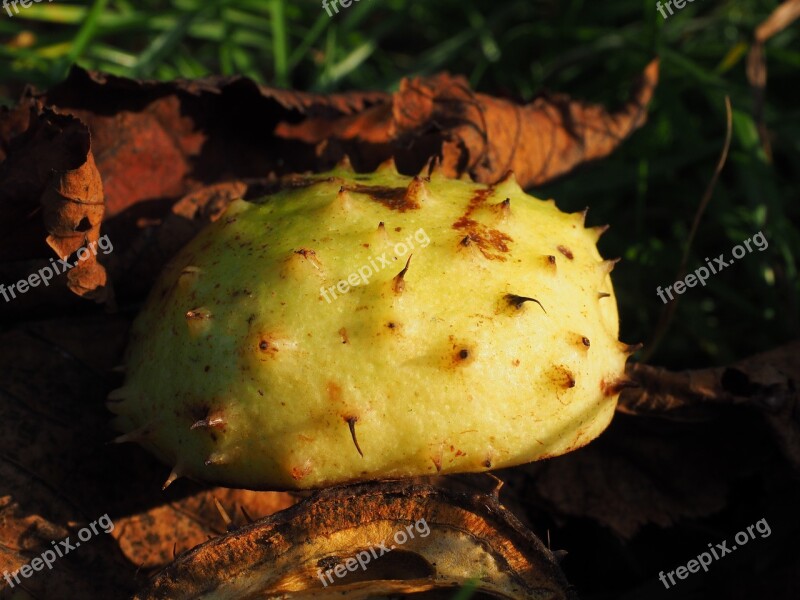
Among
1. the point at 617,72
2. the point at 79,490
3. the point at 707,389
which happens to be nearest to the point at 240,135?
the point at 79,490

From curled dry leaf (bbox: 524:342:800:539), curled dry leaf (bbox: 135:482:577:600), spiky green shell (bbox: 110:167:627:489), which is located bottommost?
curled dry leaf (bbox: 524:342:800:539)

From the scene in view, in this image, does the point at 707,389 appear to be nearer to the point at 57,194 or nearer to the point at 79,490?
the point at 79,490

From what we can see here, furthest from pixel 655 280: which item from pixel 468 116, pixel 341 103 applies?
pixel 341 103

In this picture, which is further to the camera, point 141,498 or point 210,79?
point 210,79

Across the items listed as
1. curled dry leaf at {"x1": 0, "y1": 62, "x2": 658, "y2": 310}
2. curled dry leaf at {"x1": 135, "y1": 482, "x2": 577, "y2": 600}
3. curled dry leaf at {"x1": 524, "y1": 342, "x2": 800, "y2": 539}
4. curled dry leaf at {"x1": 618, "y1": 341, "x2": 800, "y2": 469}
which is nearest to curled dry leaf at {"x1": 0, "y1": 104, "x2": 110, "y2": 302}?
curled dry leaf at {"x1": 0, "y1": 62, "x2": 658, "y2": 310}

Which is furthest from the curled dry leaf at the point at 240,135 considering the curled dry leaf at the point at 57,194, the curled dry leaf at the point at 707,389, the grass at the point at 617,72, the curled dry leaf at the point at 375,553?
the curled dry leaf at the point at 375,553

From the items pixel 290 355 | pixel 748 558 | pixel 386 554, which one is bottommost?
pixel 748 558

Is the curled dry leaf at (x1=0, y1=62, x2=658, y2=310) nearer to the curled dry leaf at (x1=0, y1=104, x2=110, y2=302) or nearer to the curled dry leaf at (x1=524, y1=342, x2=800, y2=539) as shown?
the curled dry leaf at (x1=0, y1=104, x2=110, y2=302)

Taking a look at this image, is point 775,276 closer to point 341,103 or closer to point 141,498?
point 341,103
